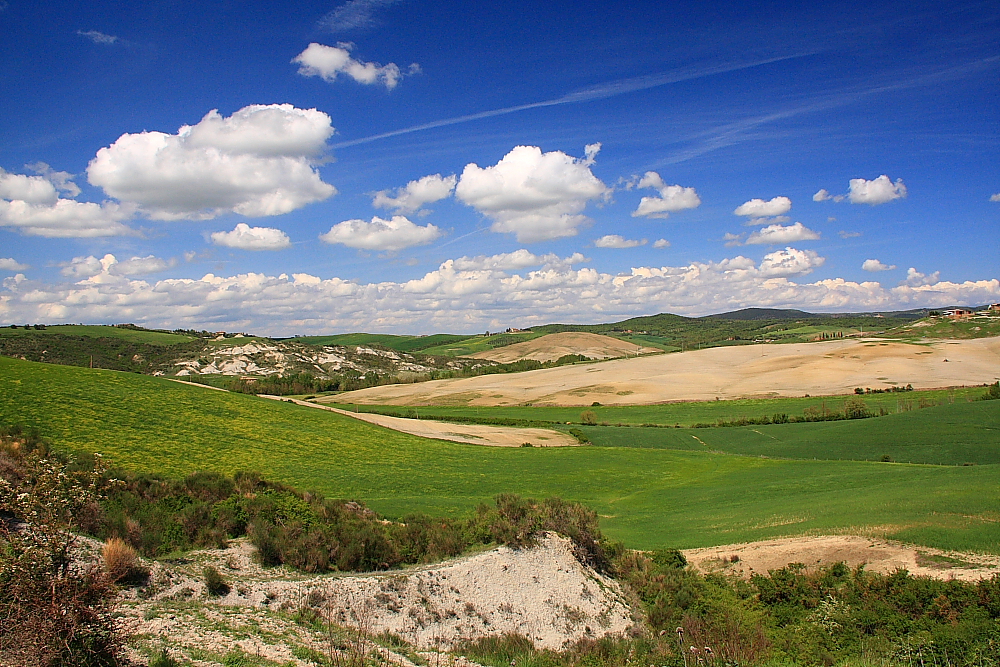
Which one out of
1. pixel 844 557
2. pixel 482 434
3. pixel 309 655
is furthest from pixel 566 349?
pixel 309 655

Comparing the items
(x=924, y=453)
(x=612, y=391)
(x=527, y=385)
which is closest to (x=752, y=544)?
(x=924, y=453)

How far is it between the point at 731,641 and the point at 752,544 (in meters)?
8.06

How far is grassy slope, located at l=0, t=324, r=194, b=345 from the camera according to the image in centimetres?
14225

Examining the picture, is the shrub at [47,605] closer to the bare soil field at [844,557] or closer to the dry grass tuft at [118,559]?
the dry grass tuft at [118,559]

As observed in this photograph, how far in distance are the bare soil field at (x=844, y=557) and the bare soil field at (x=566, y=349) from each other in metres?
140

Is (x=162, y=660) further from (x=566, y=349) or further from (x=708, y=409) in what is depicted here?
(x=566, y=349)

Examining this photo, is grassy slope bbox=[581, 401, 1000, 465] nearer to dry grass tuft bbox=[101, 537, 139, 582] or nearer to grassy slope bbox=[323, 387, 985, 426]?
grassy slope bbox=[323, 387, 985, 426]

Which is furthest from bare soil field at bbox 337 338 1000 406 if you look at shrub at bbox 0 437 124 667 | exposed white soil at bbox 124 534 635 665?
shrub at bbox 0 437 124 667

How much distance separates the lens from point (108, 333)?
15862 cm

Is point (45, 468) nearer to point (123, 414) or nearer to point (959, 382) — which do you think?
point (123, 414)

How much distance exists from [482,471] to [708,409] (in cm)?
4735

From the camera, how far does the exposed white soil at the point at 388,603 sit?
38.4ft

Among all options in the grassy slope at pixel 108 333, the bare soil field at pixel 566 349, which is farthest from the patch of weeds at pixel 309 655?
the grassy slope at pixel 108 333

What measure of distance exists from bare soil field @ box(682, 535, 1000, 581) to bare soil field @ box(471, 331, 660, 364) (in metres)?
140
